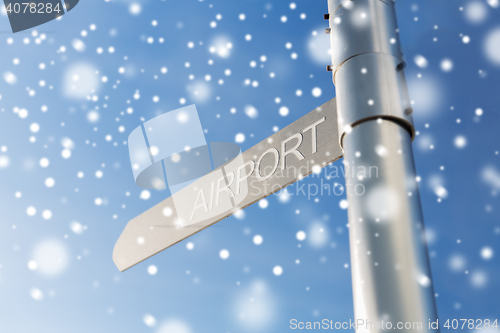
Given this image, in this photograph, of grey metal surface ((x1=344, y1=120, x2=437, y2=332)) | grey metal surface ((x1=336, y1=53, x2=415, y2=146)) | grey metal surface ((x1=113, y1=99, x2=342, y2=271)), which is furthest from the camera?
grey metal surface ((x1=113, y1=99, x2=342, y2=271))

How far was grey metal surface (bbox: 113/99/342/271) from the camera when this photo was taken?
962 mm

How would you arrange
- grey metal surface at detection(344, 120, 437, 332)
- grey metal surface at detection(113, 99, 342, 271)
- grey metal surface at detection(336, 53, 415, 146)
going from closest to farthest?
1. grey metal surface at detection(344, 120, 437, 332)
2. grey metal surface at detection(336, 53, 415, 146)
3. grey metal surface at detection(113, 99, 342, 271)

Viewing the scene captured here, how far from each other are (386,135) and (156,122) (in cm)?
90

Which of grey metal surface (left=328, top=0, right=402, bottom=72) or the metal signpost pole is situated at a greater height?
grey metal surface (left=328, top=0, right=402, bottom=72)

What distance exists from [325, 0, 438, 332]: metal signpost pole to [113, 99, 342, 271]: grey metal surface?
9.9 inches

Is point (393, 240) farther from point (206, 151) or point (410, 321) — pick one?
point (206, 151)

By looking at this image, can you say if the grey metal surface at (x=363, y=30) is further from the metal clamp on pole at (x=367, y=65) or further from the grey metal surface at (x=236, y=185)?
the grey metal surface at (x=236, y=185)

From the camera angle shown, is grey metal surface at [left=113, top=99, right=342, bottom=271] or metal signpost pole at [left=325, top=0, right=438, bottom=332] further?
grey metal surface at [left=113, top=99, right=342, bottom=271]

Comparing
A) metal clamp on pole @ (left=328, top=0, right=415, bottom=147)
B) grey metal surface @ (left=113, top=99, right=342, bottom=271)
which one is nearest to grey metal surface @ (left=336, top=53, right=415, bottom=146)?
metal clamp on pole @ (left=328, top=0, right=415, bottom=147)

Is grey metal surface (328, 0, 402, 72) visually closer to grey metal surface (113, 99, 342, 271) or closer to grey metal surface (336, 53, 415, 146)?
grey metal surface (336, 53, 415, 146)

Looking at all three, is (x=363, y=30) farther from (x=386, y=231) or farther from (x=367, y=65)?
(x=386, y=231)

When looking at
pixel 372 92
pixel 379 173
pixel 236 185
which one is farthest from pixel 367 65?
pixel 236 185

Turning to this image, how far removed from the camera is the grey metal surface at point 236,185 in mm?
962

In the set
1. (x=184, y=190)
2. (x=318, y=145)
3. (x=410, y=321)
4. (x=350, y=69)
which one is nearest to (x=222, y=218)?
(x=184, y=190)
